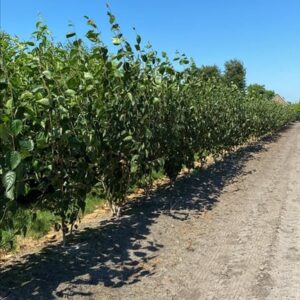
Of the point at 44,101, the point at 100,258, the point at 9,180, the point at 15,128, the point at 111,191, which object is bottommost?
the point at 100,258

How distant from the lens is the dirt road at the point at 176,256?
154 inches

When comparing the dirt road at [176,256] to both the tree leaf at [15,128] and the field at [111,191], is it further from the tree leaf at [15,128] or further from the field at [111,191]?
the tree leaf at [15,128]

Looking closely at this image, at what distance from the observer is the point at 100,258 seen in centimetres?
453

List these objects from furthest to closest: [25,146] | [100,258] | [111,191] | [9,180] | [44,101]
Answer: [111,191] → [100,258] → [44,101] → [25,146] → [9,180]

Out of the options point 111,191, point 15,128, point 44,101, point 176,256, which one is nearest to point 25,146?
point 15,128

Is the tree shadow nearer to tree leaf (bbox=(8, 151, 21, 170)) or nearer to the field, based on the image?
the field

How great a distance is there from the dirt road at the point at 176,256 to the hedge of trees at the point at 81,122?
1.37ft

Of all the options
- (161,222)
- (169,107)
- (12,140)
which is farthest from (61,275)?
(169,107)

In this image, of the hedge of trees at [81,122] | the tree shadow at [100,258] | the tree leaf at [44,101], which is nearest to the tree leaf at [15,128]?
the hedge of trees at [81,122]

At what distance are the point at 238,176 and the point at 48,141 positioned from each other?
7138mm

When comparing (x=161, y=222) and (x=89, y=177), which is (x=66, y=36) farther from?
(x=161, y=222)

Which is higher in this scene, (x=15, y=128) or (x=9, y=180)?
(x=15, y=128)

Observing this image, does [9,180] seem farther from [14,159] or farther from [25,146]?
[25,146]

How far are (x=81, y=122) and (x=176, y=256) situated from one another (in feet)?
5.78
